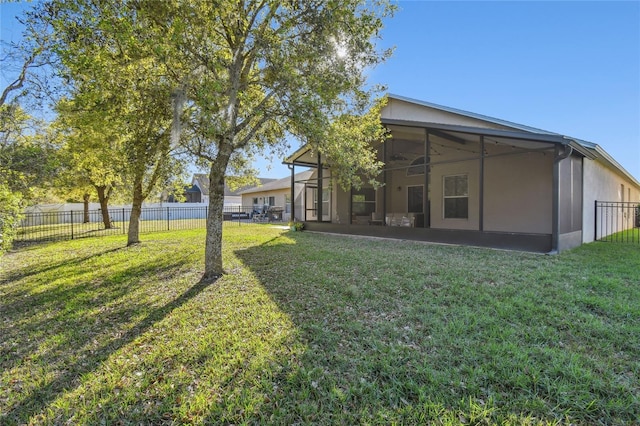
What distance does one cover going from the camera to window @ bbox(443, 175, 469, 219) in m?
11.5

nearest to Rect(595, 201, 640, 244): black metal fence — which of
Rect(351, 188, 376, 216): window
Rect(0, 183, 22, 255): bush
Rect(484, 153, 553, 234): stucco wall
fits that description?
Rect(484, 153, 553, 234): stucco wall

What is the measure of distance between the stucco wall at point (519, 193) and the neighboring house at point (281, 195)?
1257 centimetres

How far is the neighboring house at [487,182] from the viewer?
8.17m

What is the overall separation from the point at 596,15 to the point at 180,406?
46.4ft

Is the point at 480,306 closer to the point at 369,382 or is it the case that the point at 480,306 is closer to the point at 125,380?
the point at 369,382

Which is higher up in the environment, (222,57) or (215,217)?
(222,57)

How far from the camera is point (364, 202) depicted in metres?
A: 15.2

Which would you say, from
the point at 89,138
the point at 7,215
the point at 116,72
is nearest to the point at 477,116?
the point at 116,72

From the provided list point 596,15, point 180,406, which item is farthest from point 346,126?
point 596,15

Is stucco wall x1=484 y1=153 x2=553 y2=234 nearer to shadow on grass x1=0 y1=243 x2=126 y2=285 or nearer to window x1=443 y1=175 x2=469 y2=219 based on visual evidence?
window x1=443 y1=175 x2=469 y2=219

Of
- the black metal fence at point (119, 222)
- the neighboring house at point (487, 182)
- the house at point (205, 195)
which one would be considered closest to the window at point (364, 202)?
the neighboring house at point (487, 182)

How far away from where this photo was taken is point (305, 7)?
556cm

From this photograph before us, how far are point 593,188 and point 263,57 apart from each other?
37.7ft

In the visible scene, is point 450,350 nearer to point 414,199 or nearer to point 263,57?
point 263,57
